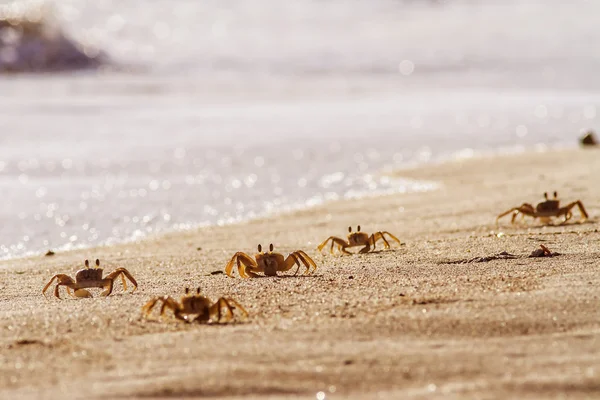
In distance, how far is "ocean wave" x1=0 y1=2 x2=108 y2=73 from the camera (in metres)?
22.2

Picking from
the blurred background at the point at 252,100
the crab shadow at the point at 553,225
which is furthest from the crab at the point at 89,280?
the crab shadow at the point at 553,225

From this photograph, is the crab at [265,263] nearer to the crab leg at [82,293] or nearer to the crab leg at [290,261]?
the crab leg at [290,261]

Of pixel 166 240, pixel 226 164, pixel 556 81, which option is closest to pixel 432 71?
pixel 556 81

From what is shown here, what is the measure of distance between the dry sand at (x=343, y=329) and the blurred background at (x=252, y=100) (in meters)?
2.33

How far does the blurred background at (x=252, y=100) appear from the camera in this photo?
8602 mm

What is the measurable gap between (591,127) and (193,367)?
10.2 m

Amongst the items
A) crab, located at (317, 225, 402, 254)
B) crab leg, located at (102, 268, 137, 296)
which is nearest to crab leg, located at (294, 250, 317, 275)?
crab, located at (317, 225, 402, 254)

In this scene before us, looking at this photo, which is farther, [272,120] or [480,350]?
[272,120]

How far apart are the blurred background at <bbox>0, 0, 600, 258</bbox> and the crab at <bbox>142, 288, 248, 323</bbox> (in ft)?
9.54

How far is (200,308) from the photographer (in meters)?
3.98

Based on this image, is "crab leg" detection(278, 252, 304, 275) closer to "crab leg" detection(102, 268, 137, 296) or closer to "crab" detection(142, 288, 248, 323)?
"crab leg" detection(102, 268, 137, 296)

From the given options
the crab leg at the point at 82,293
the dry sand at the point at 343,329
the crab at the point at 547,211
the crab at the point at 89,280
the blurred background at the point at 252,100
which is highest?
the blurred background at the point at 252,100

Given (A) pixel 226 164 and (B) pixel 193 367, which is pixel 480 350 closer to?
(B) pixel 193 367

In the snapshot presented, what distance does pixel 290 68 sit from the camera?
21688 millimetres
